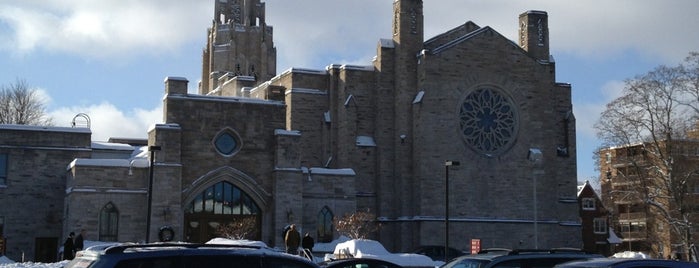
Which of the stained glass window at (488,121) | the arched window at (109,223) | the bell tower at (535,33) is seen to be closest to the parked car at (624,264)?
the arched window at (109,223)

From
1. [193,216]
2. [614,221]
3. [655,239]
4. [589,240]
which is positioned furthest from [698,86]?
[614,221]

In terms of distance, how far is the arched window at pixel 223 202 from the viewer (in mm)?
40812

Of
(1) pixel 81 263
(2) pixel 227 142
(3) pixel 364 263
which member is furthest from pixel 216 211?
(1) pixel 81 263

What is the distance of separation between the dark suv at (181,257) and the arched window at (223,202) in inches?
A: 1216

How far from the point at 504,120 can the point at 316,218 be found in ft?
42.7

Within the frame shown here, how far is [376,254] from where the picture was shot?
30406 millimetres

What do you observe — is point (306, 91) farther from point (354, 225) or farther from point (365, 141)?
point (354, 225)

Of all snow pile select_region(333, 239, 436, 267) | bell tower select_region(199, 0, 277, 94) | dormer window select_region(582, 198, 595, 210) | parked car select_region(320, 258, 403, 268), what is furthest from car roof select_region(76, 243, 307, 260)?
bell tower select_region(199, 0, 277, 94)

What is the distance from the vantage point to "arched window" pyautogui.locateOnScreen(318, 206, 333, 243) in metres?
42.7

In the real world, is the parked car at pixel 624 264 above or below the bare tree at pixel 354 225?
below

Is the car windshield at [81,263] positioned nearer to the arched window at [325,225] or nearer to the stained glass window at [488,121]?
the arched window at [325,225]

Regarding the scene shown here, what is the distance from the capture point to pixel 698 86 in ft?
135

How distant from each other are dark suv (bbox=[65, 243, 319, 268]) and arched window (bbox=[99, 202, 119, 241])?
2920 cm

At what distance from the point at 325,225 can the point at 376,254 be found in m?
12.6
